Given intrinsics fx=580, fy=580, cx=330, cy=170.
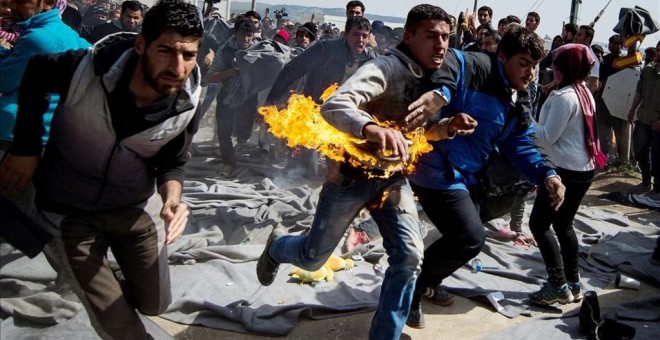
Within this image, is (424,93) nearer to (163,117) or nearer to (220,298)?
(163,117)

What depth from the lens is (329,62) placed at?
7.19 meters

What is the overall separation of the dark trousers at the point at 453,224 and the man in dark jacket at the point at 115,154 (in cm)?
165

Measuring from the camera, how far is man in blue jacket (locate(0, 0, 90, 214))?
130 inches

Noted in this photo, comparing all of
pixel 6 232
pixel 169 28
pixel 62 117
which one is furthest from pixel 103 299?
pixel 169 28

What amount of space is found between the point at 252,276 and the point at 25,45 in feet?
7.77

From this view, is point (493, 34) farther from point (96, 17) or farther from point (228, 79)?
point (96, 17)

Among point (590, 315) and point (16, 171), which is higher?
point (16, 171)

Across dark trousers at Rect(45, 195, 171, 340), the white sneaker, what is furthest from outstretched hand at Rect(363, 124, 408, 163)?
the white sneaker

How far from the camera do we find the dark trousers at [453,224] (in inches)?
147

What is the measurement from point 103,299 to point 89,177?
1.94 feet

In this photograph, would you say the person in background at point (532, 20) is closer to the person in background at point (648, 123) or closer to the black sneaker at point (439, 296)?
the person in background at point (648, 123)

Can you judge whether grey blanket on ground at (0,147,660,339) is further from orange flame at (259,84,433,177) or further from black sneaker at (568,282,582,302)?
orange flame at (259,84,433,177)

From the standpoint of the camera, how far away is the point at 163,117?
8.80 feet

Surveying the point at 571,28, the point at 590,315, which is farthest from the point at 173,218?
the point at 571,28
